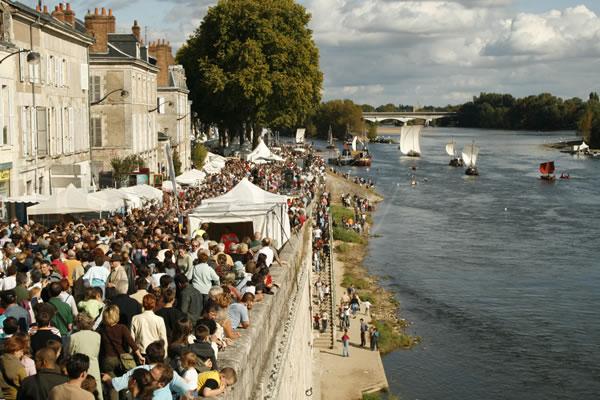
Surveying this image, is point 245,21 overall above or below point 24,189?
above

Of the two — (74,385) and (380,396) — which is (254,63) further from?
(74,385)

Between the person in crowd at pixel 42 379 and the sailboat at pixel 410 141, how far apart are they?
136705mm

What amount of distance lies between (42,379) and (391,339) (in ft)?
89.4

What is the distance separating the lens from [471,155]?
361 ft

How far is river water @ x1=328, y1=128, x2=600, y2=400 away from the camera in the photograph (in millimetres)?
30406

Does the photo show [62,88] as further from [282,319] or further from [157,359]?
[157,359]

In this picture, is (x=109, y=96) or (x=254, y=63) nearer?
(x=109, y=96)

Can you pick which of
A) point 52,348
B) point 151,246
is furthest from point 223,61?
point 52,348

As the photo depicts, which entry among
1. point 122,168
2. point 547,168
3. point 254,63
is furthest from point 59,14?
point 547,168

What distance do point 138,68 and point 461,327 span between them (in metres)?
19.3

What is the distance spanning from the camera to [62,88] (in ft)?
110

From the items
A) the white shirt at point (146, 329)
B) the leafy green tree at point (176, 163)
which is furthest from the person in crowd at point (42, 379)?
the leafy green tree at point (176, 163)

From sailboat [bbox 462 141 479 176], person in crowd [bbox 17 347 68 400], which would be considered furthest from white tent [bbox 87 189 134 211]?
sailboat [bbox 462 141 479 176]

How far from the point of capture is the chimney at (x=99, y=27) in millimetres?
39906
